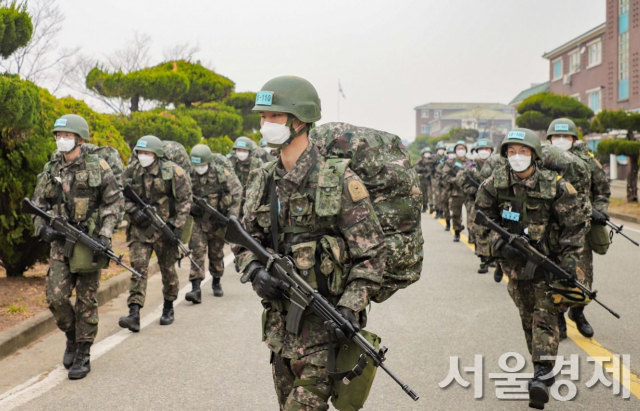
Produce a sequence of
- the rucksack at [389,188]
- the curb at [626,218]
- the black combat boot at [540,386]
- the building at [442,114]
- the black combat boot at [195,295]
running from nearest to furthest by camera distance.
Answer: the rucksack at [389,188] < the black combat boot at [540,386] < the black combat boot at [195,295] < the curb at [626,218] < the building at [442,114]

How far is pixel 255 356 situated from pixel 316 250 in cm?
292

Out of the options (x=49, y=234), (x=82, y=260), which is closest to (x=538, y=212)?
(x=82, y=260)

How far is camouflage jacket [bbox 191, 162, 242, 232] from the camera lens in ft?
31.3

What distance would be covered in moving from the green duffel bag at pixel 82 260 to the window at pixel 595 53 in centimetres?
4290

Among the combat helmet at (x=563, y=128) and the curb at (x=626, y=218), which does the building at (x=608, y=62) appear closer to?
the curb at (x=626, y=218)

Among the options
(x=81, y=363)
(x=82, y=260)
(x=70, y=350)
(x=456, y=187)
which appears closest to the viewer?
(x=81, y=363)

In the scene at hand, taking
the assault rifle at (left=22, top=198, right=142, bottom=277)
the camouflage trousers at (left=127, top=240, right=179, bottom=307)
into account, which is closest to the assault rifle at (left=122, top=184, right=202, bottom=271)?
the camouflage trousers at (left=127, top=240, right=179, bottom=307)

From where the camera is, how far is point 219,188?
9617mm

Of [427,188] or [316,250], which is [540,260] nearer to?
[316,250]

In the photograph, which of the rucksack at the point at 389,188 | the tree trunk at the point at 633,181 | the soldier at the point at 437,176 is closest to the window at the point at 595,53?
the tree trunk at the point at 633,181

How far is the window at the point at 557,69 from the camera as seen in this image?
5284 centimetres

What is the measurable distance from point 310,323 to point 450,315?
4.64 meters

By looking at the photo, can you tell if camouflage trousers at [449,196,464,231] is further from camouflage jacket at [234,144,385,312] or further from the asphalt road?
camouflage jacket at [234,144,385,312]

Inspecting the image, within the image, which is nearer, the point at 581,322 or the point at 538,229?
the point at 538,229
